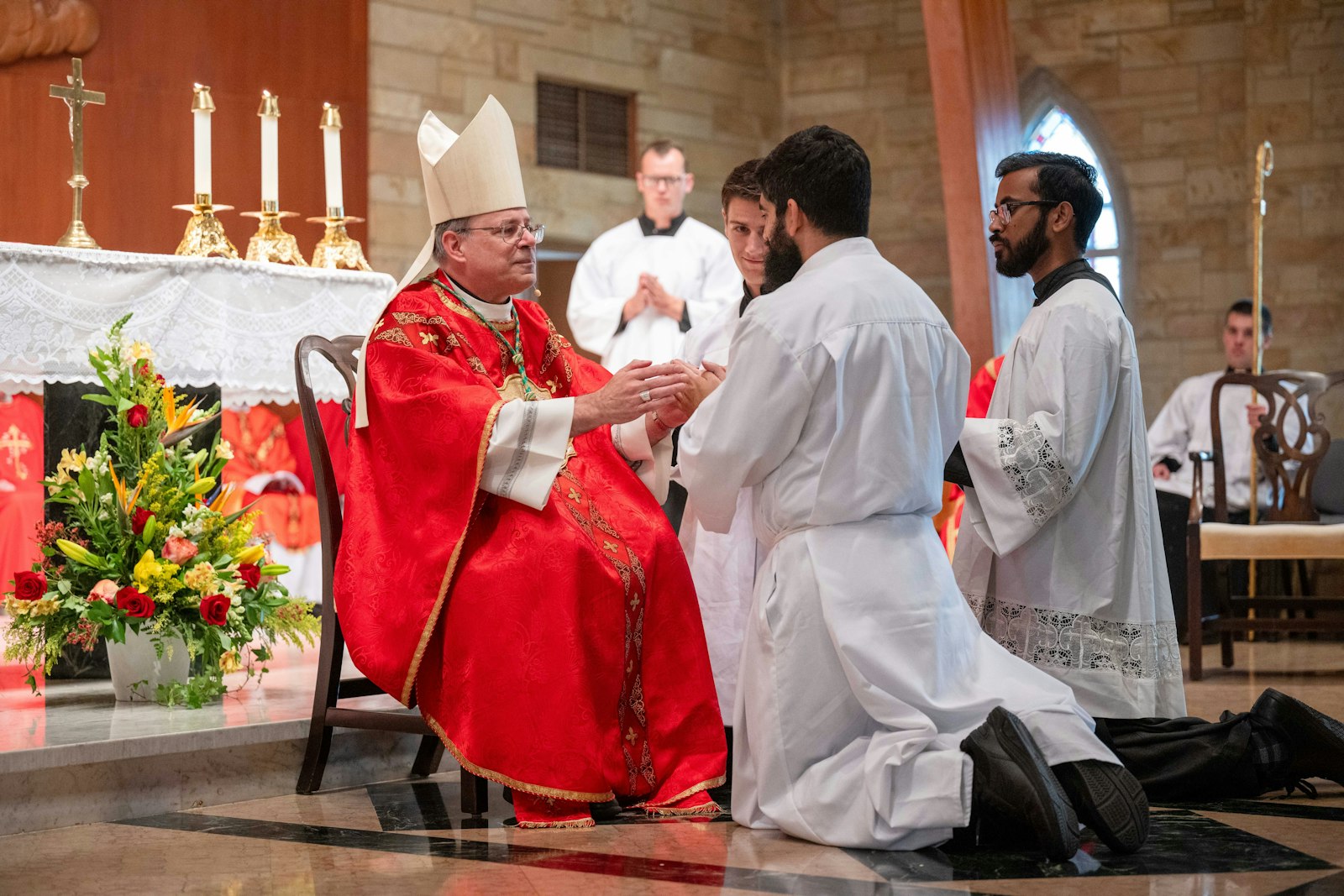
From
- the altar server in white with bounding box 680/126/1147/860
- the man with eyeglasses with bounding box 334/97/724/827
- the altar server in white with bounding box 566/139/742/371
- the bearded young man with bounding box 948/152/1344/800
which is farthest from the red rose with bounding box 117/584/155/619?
the altar server in white with bounding box 566/139/742/371

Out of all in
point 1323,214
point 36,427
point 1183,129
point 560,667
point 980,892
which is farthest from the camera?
point 1183,129

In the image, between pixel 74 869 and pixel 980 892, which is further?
pixel 74 869

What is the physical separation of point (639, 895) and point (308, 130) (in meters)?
6.90

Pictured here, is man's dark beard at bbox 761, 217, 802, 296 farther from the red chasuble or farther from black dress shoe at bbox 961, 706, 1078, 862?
black dress shoe at bbox 961, 706, 1078, 862

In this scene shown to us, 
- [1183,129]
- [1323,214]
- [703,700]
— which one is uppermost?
[1183,129]

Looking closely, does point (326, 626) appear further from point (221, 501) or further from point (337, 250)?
point (337, 250)

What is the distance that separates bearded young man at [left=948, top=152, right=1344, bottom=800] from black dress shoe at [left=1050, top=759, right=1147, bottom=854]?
1.77 feet

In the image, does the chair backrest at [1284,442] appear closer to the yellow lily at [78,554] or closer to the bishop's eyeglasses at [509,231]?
the bishop's eyeglasses at [509,231]

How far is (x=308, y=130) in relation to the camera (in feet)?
28.8

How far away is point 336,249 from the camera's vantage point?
514 cm

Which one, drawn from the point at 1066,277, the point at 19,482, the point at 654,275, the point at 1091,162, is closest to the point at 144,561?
the point at 19,482

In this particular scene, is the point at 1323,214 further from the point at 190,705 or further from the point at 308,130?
the point at 190,705

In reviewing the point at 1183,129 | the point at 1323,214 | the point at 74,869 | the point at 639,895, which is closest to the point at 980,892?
the point at 639,895

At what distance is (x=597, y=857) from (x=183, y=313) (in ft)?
7.34
